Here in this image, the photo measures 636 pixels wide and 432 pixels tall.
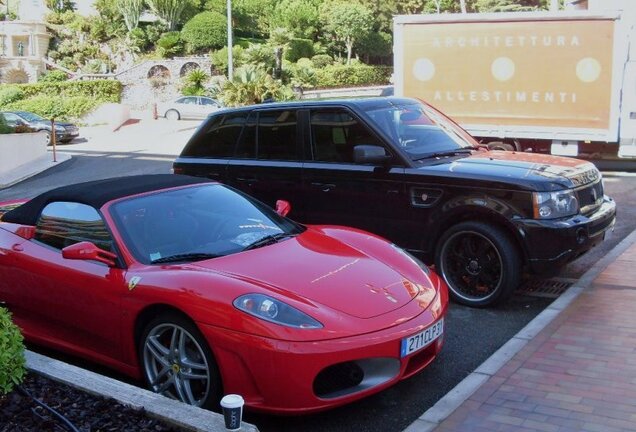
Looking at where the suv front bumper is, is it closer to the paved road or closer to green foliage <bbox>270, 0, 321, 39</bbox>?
the paved road

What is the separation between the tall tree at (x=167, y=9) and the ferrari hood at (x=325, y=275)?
6307cm

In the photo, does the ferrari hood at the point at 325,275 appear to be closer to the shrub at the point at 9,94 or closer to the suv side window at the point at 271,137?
the suv side window at the point at 271,137

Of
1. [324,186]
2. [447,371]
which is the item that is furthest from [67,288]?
[324,186]

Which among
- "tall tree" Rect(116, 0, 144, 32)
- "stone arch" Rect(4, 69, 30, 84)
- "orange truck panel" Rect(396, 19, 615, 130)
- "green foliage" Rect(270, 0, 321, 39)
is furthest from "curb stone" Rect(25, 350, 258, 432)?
"tall tree" Rect(116, 0, 144, 32)

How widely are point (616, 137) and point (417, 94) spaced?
13.5ft

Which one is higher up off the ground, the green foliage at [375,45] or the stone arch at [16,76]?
the green foliage at [375,45]

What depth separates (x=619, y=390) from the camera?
4141 mm

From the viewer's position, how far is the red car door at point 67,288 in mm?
4441

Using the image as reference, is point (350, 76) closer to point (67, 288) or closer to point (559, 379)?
point (67, 288)

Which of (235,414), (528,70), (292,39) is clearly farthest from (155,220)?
(292,39)

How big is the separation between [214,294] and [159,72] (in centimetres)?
5210

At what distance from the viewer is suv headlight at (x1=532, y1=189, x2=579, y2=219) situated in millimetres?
5637

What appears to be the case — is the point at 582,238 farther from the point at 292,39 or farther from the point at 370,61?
the point at 370,61

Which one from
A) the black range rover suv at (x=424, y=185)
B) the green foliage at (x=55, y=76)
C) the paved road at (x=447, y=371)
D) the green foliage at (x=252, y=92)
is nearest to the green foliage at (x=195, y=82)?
the green foliage at (x=55, y=76)
